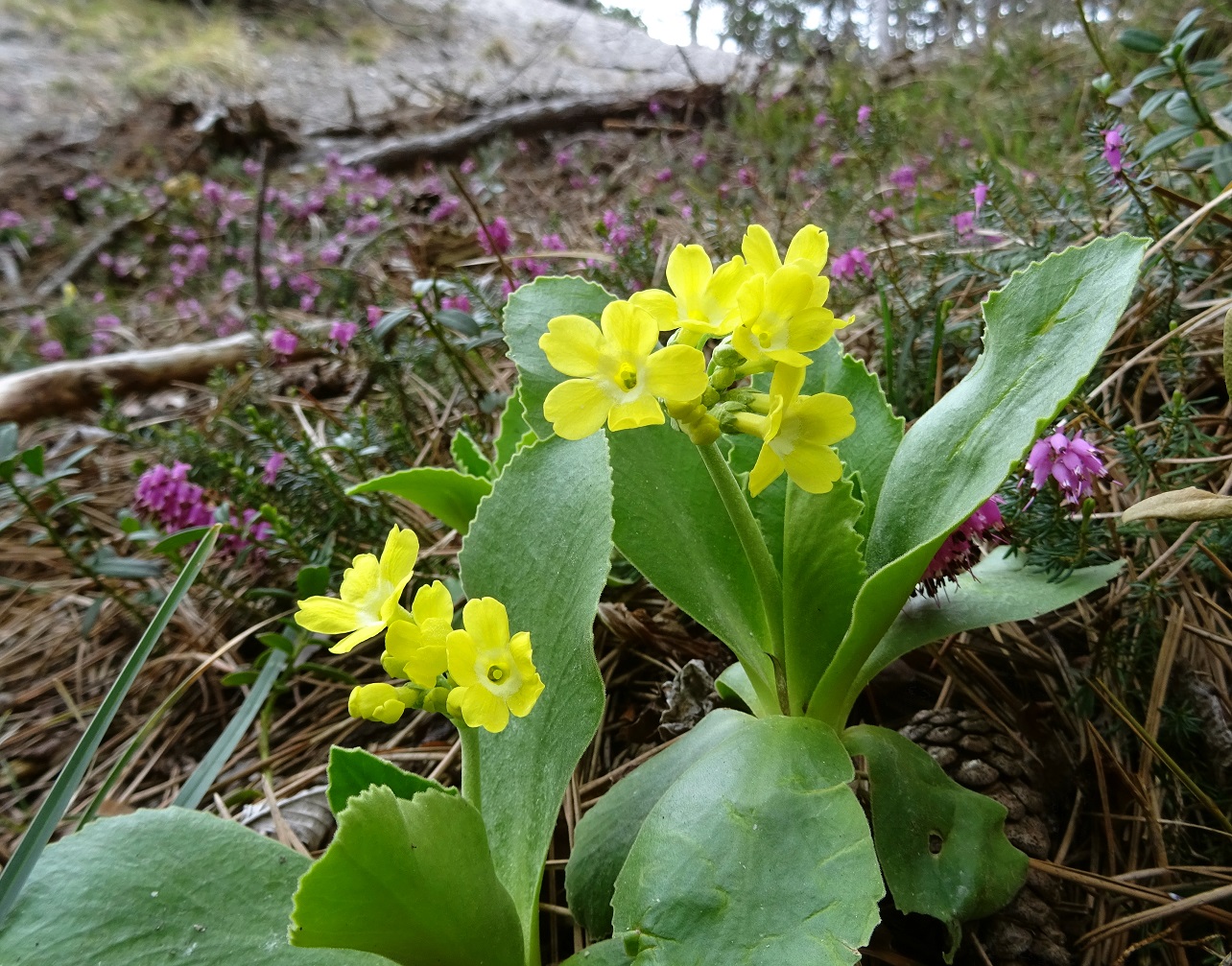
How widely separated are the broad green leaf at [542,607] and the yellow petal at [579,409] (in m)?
0.13

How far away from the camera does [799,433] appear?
0.74 m

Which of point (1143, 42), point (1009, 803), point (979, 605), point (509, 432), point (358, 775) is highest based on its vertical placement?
point (1143, 42)

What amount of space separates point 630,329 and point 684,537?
35 centimetres

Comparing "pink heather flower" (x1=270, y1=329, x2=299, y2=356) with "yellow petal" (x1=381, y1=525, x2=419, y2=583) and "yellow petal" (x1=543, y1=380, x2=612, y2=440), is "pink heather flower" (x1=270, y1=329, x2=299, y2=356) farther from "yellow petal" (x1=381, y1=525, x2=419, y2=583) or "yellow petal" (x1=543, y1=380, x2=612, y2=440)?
"yellow petal" (x1=543, y1=380, x2=612, y2=440)

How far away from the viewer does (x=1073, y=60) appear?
4.11 meters

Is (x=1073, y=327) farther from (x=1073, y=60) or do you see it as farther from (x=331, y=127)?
(x=331, y=127)

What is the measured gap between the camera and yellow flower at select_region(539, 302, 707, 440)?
69 cm

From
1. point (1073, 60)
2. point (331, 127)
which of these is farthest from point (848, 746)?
point (331, 127)

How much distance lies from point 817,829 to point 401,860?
14.7 inches

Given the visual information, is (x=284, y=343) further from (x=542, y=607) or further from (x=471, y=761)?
(x=471, y=761)

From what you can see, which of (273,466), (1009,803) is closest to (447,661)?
(1009,803)

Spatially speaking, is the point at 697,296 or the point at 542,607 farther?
the point at 542,607

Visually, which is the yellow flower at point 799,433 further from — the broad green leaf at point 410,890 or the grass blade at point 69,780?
the grass blade at point 69,780

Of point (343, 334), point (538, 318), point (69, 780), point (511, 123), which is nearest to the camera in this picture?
point (69, 780)
